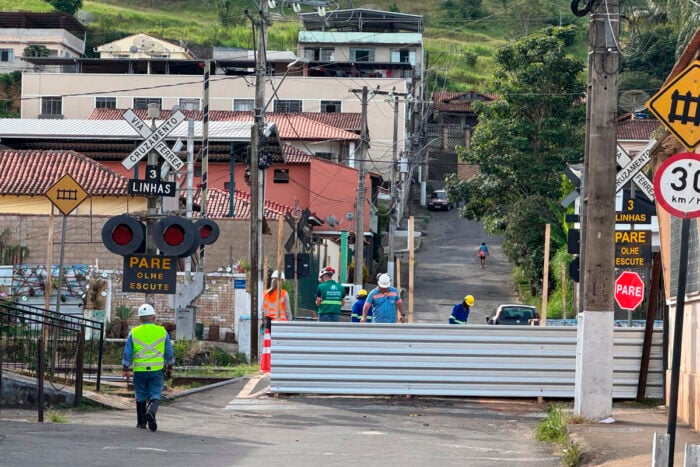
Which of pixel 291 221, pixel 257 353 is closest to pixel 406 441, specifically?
pixel 257 353

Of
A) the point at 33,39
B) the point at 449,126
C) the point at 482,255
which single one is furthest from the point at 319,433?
the point at 33,39

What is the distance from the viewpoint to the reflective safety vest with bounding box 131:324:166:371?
14.8 metres

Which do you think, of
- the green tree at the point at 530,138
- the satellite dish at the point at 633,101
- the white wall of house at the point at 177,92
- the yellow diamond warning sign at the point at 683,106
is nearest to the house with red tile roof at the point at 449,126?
the white wall of house at the point at 177,92

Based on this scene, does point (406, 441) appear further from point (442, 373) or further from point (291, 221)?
point (291, 221)

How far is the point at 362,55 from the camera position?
299ft

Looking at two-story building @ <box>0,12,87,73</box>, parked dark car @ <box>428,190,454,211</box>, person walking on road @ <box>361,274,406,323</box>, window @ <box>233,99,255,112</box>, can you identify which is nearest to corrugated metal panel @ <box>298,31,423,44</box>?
window @ <box>233,99,255,112</box>

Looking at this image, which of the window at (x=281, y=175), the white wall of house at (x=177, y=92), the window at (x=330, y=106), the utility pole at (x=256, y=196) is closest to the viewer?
the utility pole at (x=256, y=196)

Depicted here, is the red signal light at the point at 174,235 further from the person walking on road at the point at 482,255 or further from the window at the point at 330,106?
the window at the point at 330,106

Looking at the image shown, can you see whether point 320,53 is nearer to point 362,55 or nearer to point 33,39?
point 362,55

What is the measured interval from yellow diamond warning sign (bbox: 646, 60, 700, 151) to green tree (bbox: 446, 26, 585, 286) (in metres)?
39.0

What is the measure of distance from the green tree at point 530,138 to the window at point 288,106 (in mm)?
29945

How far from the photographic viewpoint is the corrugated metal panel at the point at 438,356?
57.8 feet

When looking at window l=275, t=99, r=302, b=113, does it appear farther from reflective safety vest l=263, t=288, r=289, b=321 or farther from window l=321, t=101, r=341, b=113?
reflective safety vest l=263, t=288, r=289, b=321

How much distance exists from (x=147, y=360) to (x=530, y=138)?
1472 inches
